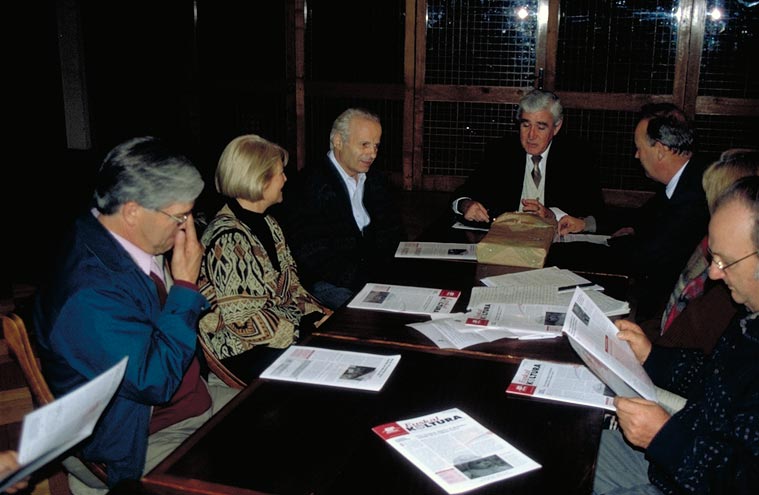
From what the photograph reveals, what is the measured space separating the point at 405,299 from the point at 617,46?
15.9ft

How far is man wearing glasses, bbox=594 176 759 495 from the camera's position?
1459 millimetres

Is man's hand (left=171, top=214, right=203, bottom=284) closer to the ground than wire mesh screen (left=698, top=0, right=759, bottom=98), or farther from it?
closer to the ground

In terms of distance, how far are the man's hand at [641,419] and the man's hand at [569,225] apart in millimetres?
1839

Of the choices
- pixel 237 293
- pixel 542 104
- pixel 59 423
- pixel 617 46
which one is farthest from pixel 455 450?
pixel 617 46

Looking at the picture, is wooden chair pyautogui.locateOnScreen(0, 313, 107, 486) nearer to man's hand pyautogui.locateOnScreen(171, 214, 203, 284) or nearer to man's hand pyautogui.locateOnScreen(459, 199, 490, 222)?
man's hand pyautogui.locateOnScreen(171, 214, 203, 284)

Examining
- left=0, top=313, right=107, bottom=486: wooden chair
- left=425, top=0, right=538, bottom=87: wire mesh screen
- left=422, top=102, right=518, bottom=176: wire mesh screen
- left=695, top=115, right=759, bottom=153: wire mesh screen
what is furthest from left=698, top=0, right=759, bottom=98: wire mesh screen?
left=0, top=313, right=107, bottom=486: wooden chair

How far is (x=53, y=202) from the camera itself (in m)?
4.91

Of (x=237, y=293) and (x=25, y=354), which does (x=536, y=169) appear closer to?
(x=237, y=293)

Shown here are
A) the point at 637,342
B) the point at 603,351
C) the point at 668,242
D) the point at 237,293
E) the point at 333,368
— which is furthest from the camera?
the point at 668,242

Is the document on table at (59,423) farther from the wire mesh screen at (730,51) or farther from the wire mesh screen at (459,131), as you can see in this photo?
the wire mesh screen at (730,51)

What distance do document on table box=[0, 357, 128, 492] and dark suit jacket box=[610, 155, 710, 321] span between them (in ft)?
7.09

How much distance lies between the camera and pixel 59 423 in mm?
1331

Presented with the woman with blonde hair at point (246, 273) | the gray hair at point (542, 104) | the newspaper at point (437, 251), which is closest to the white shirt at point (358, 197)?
the newspaper at point (437, 251)

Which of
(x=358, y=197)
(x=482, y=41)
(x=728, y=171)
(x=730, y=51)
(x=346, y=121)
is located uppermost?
(x=482, y=41)
